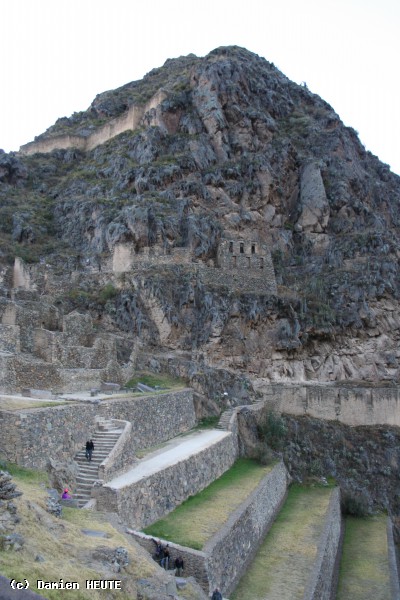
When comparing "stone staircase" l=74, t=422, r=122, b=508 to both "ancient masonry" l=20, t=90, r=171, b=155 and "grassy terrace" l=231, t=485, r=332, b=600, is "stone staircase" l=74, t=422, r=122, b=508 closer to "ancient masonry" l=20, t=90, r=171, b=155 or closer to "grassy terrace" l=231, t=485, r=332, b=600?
"grassy terrace" l=231, t=485, r=332, b=600

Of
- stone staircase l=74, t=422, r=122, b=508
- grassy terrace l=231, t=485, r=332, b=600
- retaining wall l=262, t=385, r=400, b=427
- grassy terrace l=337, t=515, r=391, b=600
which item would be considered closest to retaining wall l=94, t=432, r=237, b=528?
stone staircase l=74, t=422, r=122, b=508

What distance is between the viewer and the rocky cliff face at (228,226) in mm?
35156

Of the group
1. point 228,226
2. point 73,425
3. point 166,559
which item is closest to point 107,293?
point 228,226

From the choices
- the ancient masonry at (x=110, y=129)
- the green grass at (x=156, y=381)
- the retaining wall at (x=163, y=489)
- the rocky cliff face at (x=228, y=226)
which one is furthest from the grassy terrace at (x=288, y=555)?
the ancient masonry at (x=110, y=129)

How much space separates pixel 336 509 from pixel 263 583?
9.11 meters

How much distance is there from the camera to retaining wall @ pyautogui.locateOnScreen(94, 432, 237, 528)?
13.9m

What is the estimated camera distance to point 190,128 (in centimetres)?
5397

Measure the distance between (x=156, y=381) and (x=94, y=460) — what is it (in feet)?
38.5

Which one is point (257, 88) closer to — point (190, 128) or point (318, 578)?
point (190, 128)

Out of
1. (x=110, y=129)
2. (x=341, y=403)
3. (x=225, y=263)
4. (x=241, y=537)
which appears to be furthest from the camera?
(x=110, y=129)

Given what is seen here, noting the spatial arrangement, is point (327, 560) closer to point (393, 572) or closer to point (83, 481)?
point (393, 572)

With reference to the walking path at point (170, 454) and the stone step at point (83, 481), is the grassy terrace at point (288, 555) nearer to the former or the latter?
the walking path at point (170, 454)

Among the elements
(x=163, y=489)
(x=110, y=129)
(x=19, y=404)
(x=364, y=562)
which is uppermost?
(x=110, y=129)

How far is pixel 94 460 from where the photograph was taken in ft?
51.6
